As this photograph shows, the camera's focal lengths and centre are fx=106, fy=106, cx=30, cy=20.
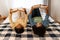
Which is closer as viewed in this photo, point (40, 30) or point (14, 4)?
point (40, 30)

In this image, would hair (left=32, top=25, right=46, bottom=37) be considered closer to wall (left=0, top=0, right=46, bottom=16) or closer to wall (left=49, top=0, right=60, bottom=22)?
wall (left=0, top=0, right=46, bottom=16)

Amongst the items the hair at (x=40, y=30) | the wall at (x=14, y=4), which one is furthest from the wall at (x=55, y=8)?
the hair at (x=40, y=30)

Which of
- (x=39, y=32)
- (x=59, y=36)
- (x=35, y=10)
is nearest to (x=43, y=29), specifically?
(x=39, y=32)

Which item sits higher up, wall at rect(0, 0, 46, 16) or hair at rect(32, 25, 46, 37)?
wall at rect(0, 0, 46, 16)

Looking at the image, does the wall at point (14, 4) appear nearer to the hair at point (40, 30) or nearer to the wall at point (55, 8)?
the wall at point (55, 8)

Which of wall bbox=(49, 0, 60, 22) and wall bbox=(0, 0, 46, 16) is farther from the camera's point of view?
wall bbox=(49, 0, 60, 22)

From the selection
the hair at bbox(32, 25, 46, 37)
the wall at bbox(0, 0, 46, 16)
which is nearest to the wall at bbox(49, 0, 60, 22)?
the wall at bbox(0, 0, 46, 16)

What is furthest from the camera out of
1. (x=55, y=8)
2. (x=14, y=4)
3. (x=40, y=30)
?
(x=55, y=8)

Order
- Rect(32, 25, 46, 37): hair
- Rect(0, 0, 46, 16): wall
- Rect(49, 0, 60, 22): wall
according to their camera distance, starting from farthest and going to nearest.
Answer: Rect(49, 0, 60, 22): wall
Rect(0, 0, 46, 16): wall
Rect(32, 25, 46, 37): hair

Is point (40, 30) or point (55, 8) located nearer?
point (40, 30)

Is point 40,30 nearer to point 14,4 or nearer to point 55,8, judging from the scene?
point 14,4

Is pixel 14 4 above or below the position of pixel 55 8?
above

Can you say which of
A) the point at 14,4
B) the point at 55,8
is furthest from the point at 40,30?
the point at 55,8

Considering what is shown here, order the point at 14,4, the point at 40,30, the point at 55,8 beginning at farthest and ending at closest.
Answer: the point at 55,8
the point at 14,4
the point at 40,30
